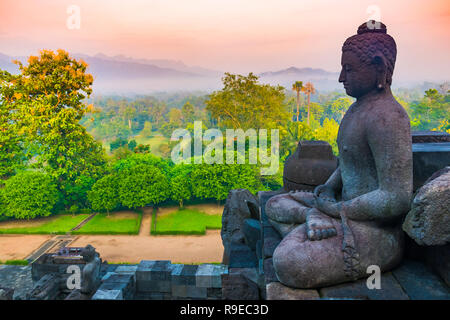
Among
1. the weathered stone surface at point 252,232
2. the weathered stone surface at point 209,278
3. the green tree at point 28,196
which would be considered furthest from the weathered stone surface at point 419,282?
the green tree at point 28,196

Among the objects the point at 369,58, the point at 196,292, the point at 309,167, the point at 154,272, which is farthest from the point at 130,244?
the point at 369,58

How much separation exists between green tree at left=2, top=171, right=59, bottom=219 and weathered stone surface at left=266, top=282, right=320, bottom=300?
2109 centimetres

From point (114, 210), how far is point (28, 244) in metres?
6.13

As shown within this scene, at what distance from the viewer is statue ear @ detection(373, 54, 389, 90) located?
13.0ft

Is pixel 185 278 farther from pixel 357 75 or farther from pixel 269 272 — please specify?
pixel 357 75

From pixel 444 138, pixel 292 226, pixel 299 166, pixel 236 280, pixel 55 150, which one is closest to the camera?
pixel 292 226

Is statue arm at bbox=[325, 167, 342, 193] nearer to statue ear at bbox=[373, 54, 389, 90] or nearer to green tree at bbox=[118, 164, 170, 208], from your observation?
statue ear at bbox=[373, 54, 389, 90]

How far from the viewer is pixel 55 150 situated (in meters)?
22.9

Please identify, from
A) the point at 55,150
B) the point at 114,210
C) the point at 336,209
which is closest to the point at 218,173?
the point at 114,210

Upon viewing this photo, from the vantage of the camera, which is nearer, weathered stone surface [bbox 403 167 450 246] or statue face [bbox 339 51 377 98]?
weathered stone surface [bbox 403 167 450 246]

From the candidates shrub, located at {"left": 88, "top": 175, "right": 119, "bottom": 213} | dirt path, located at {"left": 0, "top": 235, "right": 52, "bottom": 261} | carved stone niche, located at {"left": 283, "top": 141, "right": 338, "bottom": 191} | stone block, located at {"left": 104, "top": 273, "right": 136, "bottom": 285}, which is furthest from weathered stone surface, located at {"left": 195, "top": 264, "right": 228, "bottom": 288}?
shrub, located at {"left": 88, "top": 175, "right": 119, "bottom": 213}

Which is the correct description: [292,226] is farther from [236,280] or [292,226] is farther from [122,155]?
[122,155]

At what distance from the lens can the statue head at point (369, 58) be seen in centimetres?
399

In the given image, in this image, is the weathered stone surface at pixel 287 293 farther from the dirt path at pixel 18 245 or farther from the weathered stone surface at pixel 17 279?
the dirt path at pixel 18 245
